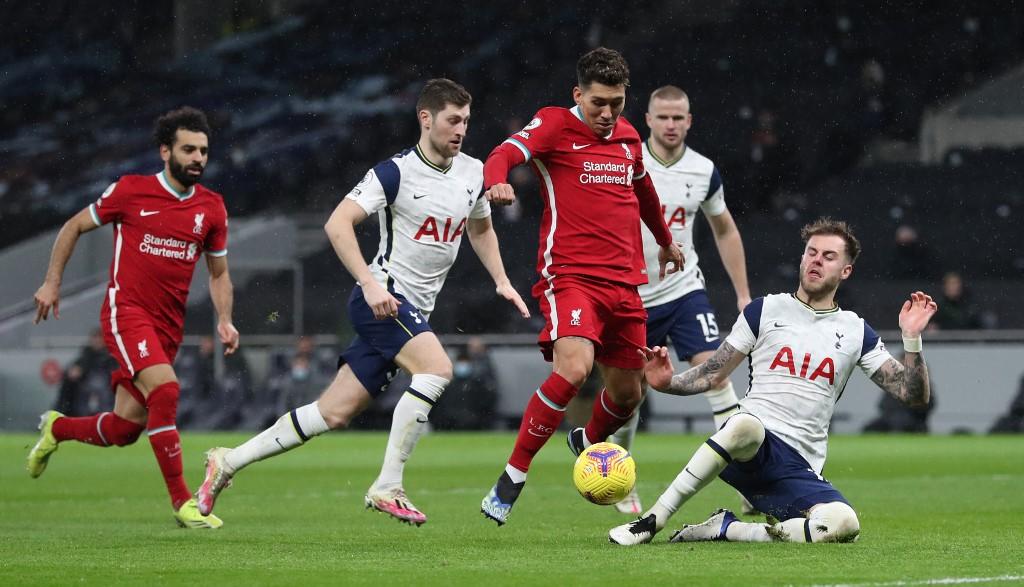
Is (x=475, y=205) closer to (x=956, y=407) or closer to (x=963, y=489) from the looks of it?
(x=963, y=489)

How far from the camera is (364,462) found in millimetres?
14266

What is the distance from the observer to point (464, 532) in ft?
23.9

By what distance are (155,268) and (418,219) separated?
1.65 metres

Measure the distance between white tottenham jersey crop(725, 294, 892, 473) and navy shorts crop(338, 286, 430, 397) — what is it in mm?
1772

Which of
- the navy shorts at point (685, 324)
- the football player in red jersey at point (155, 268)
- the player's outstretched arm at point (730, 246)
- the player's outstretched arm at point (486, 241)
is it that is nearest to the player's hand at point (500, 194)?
the player's outstretched arm at point (486, 241)

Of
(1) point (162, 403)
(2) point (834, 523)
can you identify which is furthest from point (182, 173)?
(2) point (834, 523)

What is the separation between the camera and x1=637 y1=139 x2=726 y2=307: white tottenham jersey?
29.9 feet

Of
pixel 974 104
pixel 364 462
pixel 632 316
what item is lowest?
pixel 364 462

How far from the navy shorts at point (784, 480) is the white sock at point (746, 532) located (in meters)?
0.12

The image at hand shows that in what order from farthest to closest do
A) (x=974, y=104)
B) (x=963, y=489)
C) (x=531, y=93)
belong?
(x=531, y=93)
(x=974, y=104)
(x=963, y=489)

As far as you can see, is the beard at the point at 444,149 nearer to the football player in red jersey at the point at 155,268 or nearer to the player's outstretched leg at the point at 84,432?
the football player in red jersey at the point at 155,268

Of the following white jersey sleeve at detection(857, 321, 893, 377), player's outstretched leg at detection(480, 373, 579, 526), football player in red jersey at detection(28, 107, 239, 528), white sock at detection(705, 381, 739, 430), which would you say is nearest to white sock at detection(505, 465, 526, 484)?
player's outstretched leg at detection(480, 373, 579, 526)

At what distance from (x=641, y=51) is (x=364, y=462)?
13.4 metres

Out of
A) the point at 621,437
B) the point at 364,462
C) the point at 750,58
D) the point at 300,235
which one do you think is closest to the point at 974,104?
the point at 750,58
